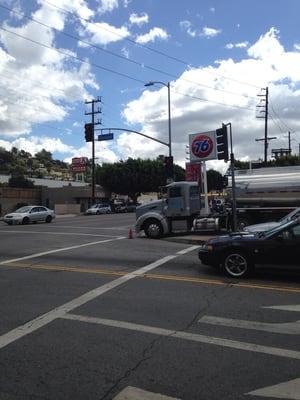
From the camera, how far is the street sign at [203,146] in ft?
93.9

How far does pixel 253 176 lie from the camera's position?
78.8ft

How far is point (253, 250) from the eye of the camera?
35.4 feet

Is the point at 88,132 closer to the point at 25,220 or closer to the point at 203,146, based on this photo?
the point at 203,146

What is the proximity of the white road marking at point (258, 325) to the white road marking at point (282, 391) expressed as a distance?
6.19ft

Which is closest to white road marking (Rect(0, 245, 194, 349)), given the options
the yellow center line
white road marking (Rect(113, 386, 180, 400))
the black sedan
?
the yellow center line

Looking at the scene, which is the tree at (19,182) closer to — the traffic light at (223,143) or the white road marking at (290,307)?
the traffic light at (223,143)

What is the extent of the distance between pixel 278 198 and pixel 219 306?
51.6 feet

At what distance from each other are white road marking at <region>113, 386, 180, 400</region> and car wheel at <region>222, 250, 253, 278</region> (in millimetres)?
6472

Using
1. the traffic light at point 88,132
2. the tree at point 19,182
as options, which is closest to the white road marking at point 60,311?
the traffic light at point 88,132

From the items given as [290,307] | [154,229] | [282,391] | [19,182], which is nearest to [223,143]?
[154,229]

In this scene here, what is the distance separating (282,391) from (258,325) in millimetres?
2376

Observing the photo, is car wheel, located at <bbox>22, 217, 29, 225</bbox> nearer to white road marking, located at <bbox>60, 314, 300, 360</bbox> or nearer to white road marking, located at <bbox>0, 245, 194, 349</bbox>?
white road marking, located at <bbox>0, 245, 194, 349</bbox>

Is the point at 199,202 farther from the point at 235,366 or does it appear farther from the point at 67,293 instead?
the point at 235,366

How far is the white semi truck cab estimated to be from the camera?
22266 millimetres
